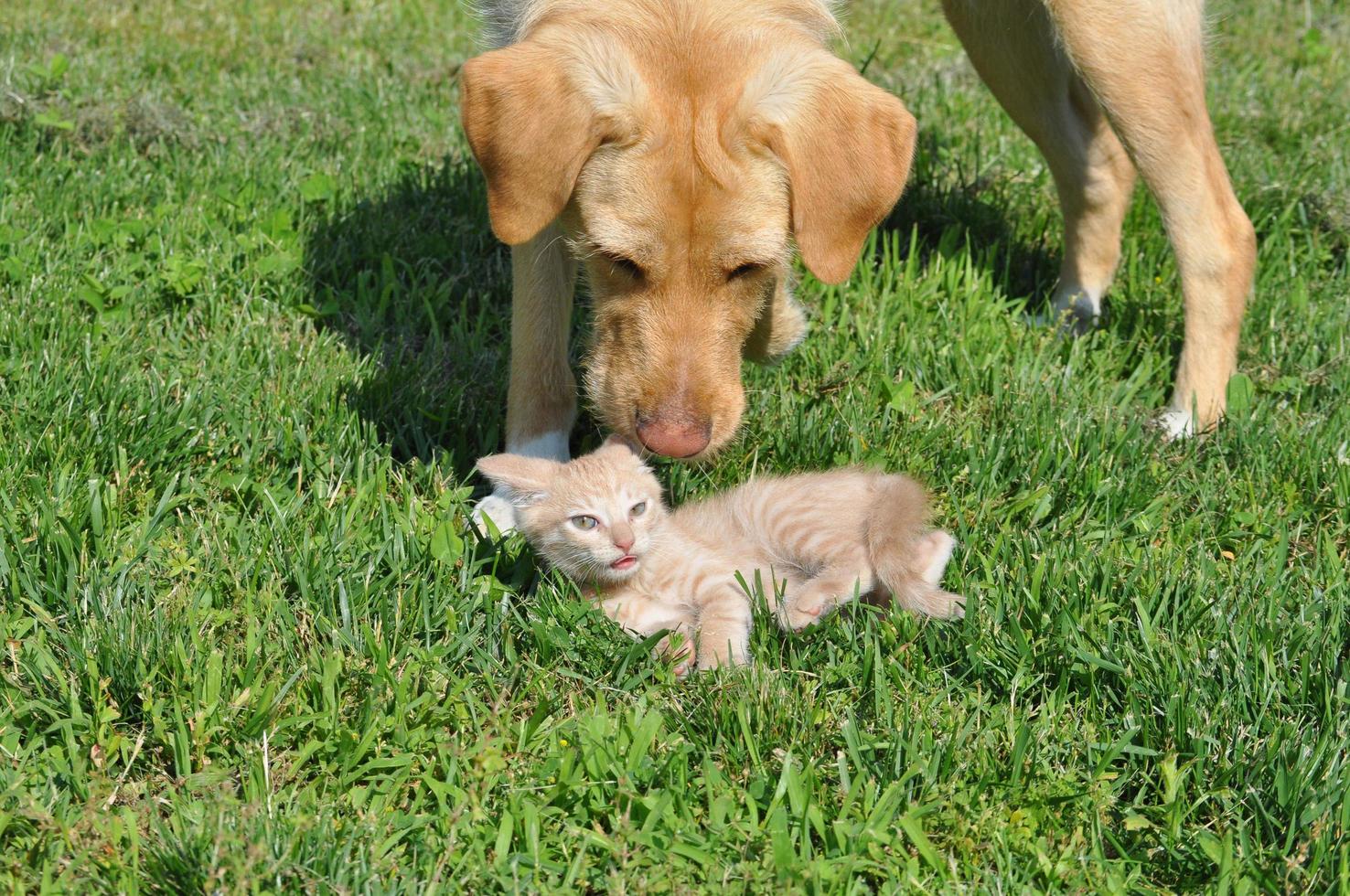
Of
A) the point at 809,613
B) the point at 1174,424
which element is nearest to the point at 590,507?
the point at 809,613

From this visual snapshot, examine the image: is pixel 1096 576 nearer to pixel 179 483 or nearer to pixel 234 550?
pixel 234 550

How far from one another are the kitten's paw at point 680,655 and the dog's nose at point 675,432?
0.44 m

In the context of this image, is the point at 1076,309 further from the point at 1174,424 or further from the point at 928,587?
the point at 928,587

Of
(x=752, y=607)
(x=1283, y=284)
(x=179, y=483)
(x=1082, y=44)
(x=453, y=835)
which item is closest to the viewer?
(x=453, y=835)

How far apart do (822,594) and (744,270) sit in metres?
0.79

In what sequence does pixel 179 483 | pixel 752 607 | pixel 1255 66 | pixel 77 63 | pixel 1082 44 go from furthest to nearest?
pixel 1255 66 < pixel 77 63 < pixel 1082 44 < pixel 179 483 < pixel 752 607

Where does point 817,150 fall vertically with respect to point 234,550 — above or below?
above

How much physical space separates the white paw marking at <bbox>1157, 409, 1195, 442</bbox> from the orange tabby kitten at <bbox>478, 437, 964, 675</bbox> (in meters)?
1.25

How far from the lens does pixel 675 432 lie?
3156 mm

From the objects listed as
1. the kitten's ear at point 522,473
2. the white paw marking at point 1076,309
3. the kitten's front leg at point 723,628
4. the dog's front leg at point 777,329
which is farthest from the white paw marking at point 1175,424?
the kitten's ear at point 522,473

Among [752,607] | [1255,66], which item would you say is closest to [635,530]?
[752,607]

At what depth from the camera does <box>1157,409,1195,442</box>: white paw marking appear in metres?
4.12

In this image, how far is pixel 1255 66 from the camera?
264 inches

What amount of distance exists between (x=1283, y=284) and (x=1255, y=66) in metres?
2.39
